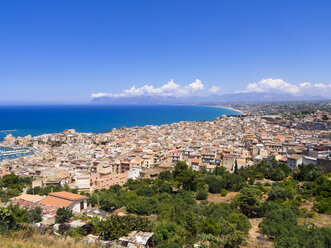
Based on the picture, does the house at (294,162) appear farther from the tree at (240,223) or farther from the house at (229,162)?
the tree at (240,223)

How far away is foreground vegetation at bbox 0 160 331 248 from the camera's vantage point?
8.87 metres

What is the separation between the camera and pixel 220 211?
13.7 meters

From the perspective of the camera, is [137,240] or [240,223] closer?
[137,240]

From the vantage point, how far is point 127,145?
151ft

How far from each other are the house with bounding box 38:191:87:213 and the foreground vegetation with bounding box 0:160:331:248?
46.4 inches

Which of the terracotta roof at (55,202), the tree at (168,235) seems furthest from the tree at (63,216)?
the tree at (168,235)

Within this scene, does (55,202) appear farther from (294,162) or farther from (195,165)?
(294,162)

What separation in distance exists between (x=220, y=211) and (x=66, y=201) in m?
9.73

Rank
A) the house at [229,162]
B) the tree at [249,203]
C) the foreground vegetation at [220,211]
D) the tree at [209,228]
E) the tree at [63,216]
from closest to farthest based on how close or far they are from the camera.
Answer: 1. the foreground vegetation at [220,211]
2. the tree at [63,216]
3. the tree at [209,228]
4. the tree at [249,203]
5. the house at [229,162]

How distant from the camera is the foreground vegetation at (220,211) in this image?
8.87 metres

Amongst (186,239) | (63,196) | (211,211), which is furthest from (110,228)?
(63,196)

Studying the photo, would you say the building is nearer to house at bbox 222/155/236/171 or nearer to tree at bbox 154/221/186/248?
tree at bbox 154/221/186/248

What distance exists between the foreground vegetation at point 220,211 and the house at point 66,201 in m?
1.18

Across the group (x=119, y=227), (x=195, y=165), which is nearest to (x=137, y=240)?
(x=119, y=227)
